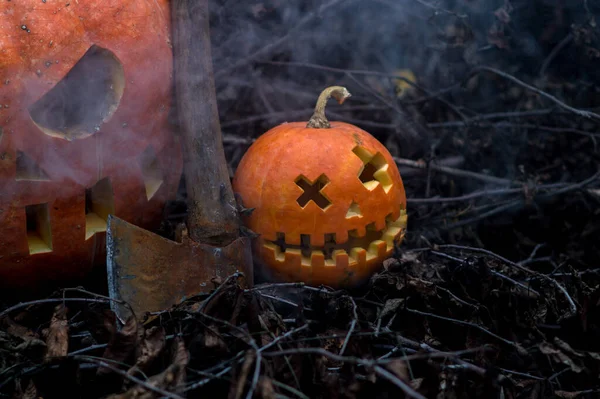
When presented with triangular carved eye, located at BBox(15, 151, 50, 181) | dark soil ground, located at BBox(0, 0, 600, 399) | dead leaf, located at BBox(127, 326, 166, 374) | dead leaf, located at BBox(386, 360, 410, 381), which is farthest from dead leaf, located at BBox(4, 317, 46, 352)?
dead leaf, located at BBox(386, 360, 410, 381)

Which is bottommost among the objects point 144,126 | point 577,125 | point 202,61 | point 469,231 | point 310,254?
point 469,231

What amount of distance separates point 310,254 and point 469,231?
3.83 ft

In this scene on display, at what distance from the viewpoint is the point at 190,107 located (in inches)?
89.7

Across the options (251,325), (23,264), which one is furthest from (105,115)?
(251,325)

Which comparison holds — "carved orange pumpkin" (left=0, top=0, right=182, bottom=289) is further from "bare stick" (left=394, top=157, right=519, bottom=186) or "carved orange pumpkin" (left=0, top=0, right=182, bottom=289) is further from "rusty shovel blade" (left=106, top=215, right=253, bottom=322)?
"bare stick" (left=394, top=157, right=519, bottom=186)

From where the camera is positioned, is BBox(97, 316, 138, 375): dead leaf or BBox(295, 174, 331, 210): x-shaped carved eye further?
BBox(295, 174, 331, 210): x-shaped carved eye

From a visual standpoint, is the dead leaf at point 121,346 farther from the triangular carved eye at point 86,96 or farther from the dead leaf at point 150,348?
the triangular carved eye at point 86,96

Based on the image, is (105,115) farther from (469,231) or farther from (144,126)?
(469,231)

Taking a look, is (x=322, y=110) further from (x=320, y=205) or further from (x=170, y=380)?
(x=170, y=380)

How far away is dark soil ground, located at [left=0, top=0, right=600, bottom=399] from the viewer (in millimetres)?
1598

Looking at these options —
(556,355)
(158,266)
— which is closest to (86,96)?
(158,266)

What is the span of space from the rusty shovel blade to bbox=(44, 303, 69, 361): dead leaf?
17cm

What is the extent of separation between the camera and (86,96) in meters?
2.10

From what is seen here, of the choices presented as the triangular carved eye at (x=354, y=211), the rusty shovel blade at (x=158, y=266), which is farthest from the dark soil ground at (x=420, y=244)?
the triangular carved eye at (x=354, y=211)
